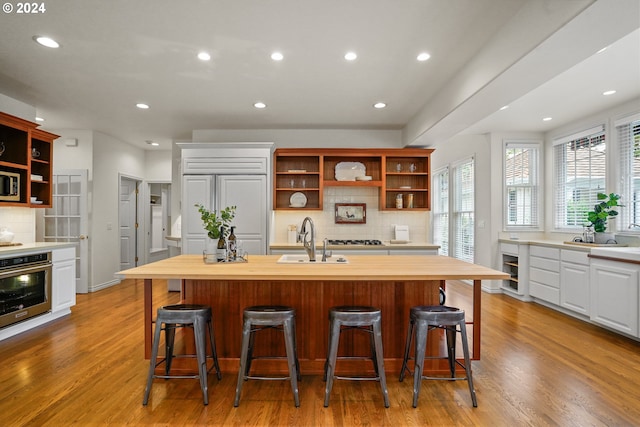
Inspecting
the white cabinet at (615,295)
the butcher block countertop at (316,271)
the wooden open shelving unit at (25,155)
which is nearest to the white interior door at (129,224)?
the wooden open shelving unit at (25,155)

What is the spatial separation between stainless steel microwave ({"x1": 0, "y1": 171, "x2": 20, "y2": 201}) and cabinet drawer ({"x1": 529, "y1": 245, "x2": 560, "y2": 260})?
22.0 feet

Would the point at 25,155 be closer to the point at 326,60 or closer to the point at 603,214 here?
the point at 326,60

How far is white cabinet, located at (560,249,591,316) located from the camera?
403 centimetres

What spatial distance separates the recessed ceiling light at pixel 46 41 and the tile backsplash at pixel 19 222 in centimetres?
247

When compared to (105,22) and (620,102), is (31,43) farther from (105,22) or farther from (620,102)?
(620,102)

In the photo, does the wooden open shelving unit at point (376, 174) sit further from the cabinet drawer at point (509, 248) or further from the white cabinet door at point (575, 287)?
the white cabinet door at point (575, 287)

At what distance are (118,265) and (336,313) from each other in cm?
572

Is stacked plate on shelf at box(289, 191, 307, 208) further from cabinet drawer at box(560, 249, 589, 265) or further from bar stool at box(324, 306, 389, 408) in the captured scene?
cabinet drawer at box(560, 249, 589, 265)

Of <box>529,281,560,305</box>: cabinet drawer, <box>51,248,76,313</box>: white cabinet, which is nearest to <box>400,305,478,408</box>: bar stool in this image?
<box>529,281,560,305</box>: cabinet drawer

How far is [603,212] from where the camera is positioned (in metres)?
4.23

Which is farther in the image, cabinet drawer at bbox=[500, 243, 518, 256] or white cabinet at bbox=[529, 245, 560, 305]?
cabinet drawer at bbox=[500, 243, 518, 256]

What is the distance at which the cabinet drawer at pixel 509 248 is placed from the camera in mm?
5230

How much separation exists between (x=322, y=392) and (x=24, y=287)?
3.47 meters

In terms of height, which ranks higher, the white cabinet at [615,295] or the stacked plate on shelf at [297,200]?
the stacked plate on shelf at [297,200]
